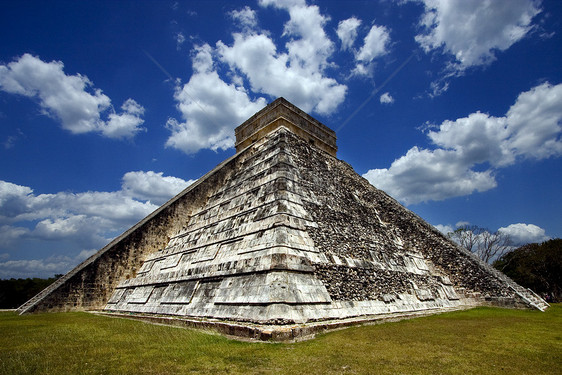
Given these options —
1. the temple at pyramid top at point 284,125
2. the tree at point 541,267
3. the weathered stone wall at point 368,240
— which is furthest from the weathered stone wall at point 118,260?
the tree at point 541,267

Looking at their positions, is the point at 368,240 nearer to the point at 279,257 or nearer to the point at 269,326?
the point at 279,257

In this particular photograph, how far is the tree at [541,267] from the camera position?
23.8m

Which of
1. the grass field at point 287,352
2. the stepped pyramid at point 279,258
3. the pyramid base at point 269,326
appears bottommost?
the grass field at point 287,352

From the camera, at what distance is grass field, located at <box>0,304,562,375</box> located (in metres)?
3.62

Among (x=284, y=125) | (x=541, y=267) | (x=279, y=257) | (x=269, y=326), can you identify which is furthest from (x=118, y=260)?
(x=541, y=267)

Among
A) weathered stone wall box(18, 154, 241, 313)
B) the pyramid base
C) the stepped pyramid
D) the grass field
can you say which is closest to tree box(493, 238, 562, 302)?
the stepped pyramid

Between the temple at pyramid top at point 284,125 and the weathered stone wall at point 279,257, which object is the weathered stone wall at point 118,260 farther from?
the temple at pyramid top at point 284,125

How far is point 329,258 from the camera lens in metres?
7.48

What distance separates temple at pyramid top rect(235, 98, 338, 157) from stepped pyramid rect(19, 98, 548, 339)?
8 centimetres

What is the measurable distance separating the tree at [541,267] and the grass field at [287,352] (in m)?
24.2

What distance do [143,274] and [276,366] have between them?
27.3ft

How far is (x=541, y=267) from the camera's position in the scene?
24438 mm

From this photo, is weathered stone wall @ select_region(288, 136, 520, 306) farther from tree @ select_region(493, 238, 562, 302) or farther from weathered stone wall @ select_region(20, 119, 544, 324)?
tree @ select_region(493, 238, 562, 302)

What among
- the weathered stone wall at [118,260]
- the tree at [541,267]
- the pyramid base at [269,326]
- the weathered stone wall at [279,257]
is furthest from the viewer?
the tree at [541,267]
